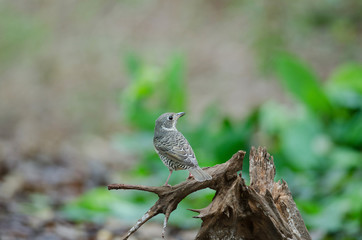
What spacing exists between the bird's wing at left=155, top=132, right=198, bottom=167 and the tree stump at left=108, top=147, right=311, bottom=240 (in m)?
0.10

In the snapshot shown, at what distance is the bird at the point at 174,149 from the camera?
2.07m

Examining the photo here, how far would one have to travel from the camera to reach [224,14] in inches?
434

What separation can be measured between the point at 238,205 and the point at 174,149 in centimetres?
34

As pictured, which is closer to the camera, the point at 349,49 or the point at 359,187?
the point at 359,187

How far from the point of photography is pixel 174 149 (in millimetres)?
2117

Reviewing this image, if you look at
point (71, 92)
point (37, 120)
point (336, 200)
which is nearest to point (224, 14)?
point (71, 92)

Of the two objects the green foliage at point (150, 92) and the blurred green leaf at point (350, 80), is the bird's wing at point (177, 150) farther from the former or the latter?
the blurred green leaf at point (350, 80)

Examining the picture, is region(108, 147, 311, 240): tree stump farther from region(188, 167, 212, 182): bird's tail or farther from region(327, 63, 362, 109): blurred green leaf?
region(327, 63, 362, 109): blurred green leaf

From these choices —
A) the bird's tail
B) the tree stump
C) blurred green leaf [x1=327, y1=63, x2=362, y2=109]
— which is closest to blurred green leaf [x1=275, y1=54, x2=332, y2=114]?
blurred green leaf [x1=327, y1=63, x2=362, y2=109]

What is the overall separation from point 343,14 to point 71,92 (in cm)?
464

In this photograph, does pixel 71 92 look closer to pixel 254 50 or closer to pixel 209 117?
pixel 254 50

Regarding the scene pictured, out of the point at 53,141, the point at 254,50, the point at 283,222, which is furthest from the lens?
the point at 254,50

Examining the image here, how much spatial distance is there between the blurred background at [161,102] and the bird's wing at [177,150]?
6.11ft

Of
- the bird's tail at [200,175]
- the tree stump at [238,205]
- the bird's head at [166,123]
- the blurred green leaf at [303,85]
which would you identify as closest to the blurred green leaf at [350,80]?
the blurred green leaf at [303,85]
